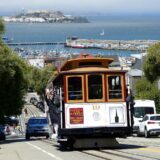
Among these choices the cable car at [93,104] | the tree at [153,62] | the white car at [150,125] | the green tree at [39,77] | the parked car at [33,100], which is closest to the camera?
the cable car at [93,104]

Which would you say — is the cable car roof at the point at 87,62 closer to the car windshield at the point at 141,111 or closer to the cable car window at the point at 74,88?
the cable car window at the point at 74,88

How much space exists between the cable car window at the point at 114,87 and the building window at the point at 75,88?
1.13 m

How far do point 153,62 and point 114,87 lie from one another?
93.7 ft

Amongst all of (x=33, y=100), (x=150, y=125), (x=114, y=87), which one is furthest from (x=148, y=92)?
(x=33, y=100)

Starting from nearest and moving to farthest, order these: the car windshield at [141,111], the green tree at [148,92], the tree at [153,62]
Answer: the car windshield at [141,111]
the tree at [153,62]
the green tree at [148,92]

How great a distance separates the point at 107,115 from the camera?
2392 cm

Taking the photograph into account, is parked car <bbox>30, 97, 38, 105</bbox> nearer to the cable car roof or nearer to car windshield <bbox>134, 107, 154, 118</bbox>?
car windshield <bbox>134, 107, 154, 118</bbox>

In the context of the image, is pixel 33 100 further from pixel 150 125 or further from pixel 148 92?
pixel 150 125

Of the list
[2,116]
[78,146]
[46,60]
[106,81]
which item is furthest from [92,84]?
[46,60]

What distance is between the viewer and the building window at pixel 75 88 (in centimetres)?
2395

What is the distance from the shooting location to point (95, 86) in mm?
24188

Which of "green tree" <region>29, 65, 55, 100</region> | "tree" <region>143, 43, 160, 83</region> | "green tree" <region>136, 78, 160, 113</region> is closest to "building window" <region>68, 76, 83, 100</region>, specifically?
"tree" <region>143, 43, 160, 83</region>

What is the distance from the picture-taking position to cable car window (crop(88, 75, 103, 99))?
78.9 ft

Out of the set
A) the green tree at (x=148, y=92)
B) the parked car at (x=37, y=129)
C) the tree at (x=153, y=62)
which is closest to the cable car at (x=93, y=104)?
the parked car at (x=37, y=129)
